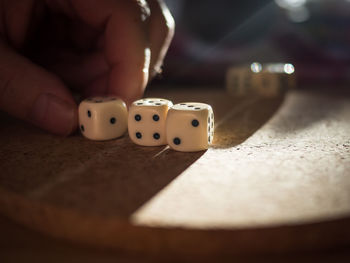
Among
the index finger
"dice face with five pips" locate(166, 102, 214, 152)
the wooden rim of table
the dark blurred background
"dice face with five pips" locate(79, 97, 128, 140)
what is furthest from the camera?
the dark blurred background

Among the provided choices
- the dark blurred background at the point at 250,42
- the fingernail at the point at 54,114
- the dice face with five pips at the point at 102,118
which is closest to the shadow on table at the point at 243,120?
the dice face with five pips at the point at 102,118

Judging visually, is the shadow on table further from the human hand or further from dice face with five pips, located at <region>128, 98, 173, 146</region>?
the human hand

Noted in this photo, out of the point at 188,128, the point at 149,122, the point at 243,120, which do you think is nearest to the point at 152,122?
the point at 149,122

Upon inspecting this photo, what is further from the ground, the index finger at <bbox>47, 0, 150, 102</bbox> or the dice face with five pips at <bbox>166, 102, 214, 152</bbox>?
the index finger at <bbox>47, 0, 150, 102</bbox>

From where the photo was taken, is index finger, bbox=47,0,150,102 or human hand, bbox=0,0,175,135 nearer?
human hand, bbox=0,0,175,135

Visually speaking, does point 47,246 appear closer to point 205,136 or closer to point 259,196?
point 259,196

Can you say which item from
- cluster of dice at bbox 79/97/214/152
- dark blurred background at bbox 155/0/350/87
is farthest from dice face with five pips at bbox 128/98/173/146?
dark blurred background at bbox 155/0/350/87

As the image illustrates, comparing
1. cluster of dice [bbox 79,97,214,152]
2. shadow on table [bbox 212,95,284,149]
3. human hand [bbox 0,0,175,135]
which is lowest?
shadow on table [bbox 212,95,284,149]

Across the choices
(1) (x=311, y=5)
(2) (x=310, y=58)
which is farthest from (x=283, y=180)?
(1) (x=311, y=5)
